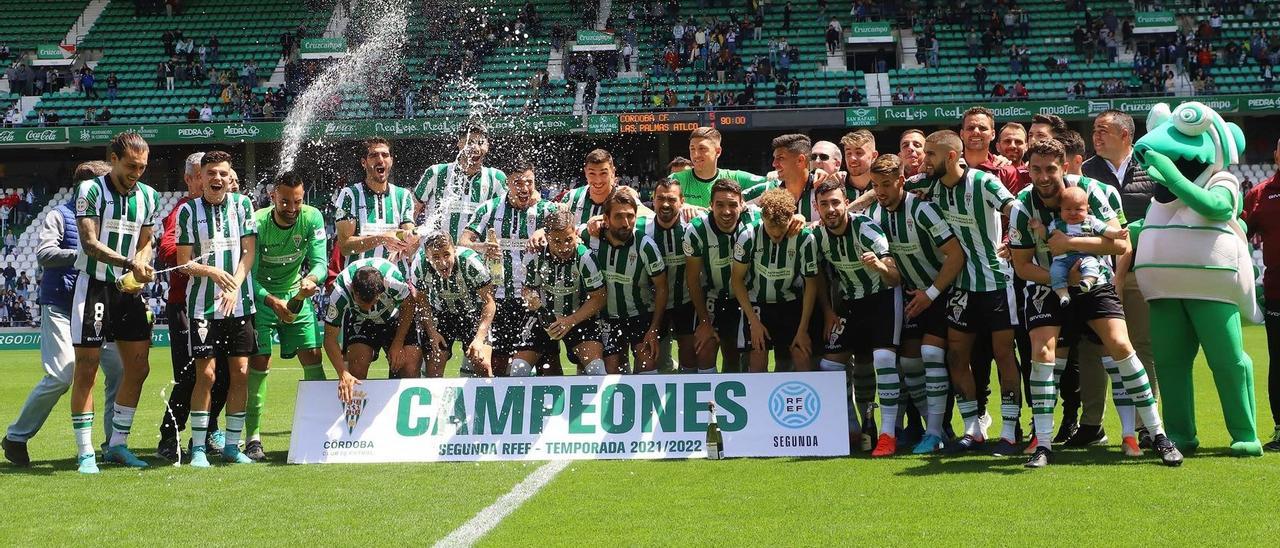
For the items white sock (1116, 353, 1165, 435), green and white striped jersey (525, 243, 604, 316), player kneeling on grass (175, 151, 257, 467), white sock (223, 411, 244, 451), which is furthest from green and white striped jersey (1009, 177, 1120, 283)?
white sock (223, 411, 244, 451)

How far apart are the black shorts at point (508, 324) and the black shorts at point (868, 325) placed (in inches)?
76.2

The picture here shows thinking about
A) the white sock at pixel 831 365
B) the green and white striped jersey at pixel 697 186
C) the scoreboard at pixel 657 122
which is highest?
the scoreboard at pixel 657 122

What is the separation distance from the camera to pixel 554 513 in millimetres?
5293

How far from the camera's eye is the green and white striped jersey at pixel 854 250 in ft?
22.5

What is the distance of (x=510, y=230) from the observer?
7.86 meters

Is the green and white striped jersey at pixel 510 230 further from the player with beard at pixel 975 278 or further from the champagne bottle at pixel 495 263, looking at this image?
the player with beard at pixel 975 278

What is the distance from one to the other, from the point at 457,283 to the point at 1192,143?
14.3 feet

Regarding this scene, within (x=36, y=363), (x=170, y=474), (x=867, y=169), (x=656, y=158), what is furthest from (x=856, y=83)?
(x=170, y=474)

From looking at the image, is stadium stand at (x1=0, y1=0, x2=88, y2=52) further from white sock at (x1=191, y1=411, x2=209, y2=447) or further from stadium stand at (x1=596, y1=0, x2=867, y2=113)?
white sock at (x1=191, y1=411, x2=209, y2=447)

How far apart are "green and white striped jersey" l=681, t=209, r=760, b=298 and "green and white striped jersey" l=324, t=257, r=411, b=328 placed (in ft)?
5.96

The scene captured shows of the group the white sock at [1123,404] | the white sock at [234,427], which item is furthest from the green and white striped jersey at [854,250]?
the white sock at [234,427]

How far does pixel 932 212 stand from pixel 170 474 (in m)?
4.51

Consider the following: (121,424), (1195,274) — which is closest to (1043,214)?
(1195,274)

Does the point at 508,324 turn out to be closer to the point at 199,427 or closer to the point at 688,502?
the point at 199,427
